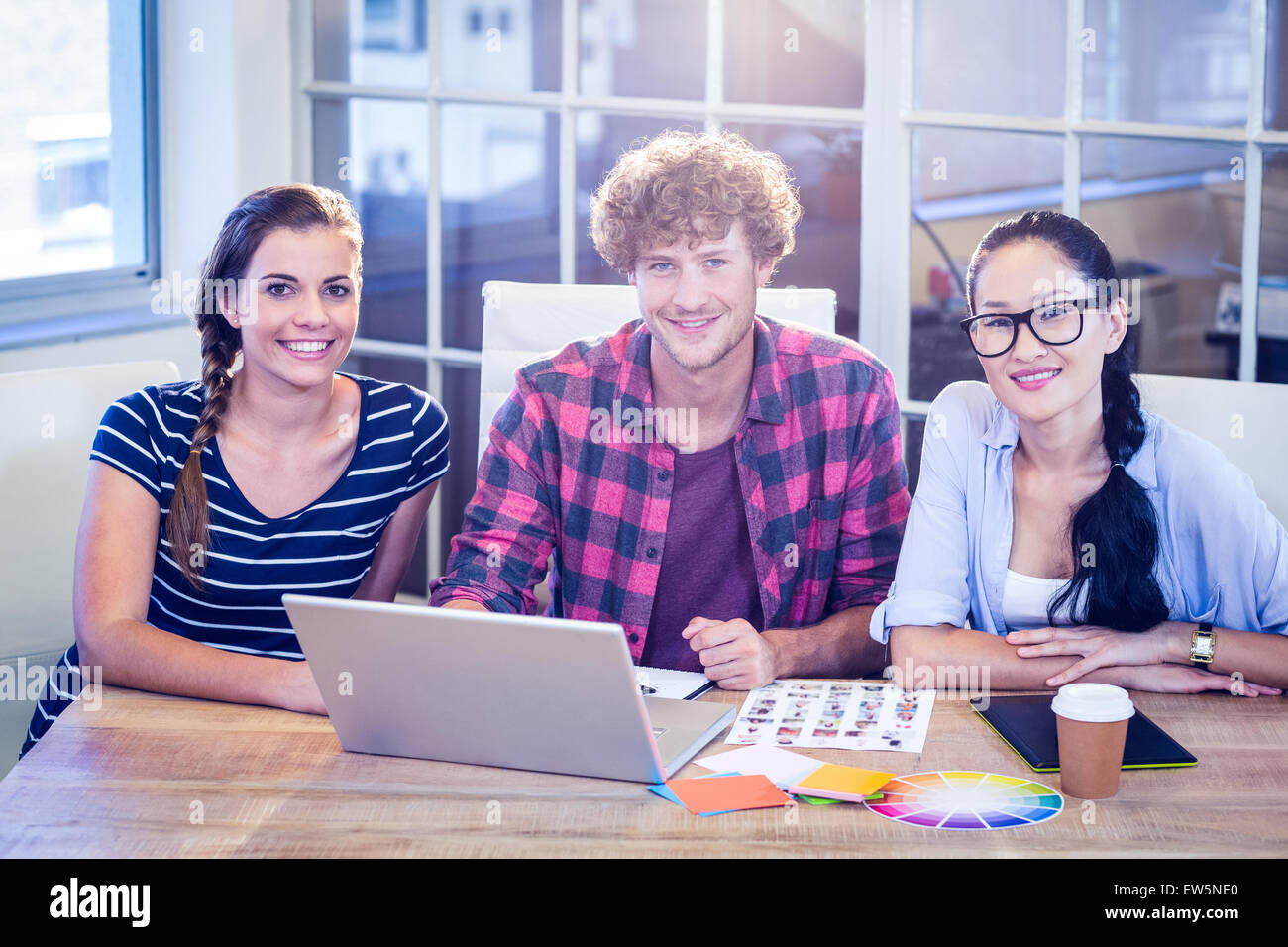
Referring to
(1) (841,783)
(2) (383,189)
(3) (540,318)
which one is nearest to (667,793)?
(1) (841,783)

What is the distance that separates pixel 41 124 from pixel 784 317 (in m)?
1.78

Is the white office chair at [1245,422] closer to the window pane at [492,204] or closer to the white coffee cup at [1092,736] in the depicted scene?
the white coffee cup at [1092,736]

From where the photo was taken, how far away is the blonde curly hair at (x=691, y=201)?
6.17ft

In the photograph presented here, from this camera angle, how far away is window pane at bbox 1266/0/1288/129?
7.29ft

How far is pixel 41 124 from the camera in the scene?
2.91m

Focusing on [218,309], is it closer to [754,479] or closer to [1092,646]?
[754,479]

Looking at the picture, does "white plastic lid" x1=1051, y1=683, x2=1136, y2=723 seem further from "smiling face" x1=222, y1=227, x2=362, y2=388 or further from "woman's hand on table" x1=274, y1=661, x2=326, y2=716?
"smiling face" x1=222, y1=227, x2=362, y2=388

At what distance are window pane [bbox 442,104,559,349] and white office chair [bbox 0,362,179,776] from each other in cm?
101

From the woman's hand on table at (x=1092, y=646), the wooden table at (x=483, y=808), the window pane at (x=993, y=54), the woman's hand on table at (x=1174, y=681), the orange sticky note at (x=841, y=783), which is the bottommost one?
the wooden table at (x=483, y=808)

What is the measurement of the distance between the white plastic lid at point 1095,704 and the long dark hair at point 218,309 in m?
1.21

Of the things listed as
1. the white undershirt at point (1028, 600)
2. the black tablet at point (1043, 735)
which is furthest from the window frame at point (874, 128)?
the black tablet at point (1043, 735)
